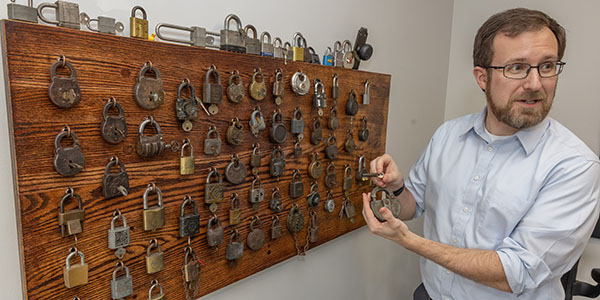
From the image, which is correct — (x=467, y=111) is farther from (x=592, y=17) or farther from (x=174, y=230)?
(x=174, y=230)

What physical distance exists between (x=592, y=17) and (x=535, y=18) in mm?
1140

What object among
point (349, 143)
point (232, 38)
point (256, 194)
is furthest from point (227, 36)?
point (349, 143)

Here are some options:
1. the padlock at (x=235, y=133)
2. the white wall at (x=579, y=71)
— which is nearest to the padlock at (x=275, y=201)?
the padlock at (x=235, y=133)

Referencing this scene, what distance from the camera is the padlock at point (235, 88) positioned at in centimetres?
98

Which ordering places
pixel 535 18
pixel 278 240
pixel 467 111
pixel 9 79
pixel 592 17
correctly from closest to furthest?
pixel 9 79 < pixel 535 18 < pixel 278 240 < pixel 592 17 < pixel 467 111

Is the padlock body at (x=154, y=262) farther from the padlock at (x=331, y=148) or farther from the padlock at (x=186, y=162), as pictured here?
the padlock at (x=331, y=148)

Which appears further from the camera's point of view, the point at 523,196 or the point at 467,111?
the point at 467,111

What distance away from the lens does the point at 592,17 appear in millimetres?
1849

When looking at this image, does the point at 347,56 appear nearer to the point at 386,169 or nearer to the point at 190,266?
the point at 386,169

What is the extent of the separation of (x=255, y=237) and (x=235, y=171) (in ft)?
0.79

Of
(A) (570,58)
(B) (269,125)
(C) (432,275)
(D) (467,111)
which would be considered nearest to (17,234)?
(B) (269,125)

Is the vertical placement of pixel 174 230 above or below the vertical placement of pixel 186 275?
above

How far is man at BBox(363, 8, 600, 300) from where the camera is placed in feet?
3.27

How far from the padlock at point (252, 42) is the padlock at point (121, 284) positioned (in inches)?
25.1
